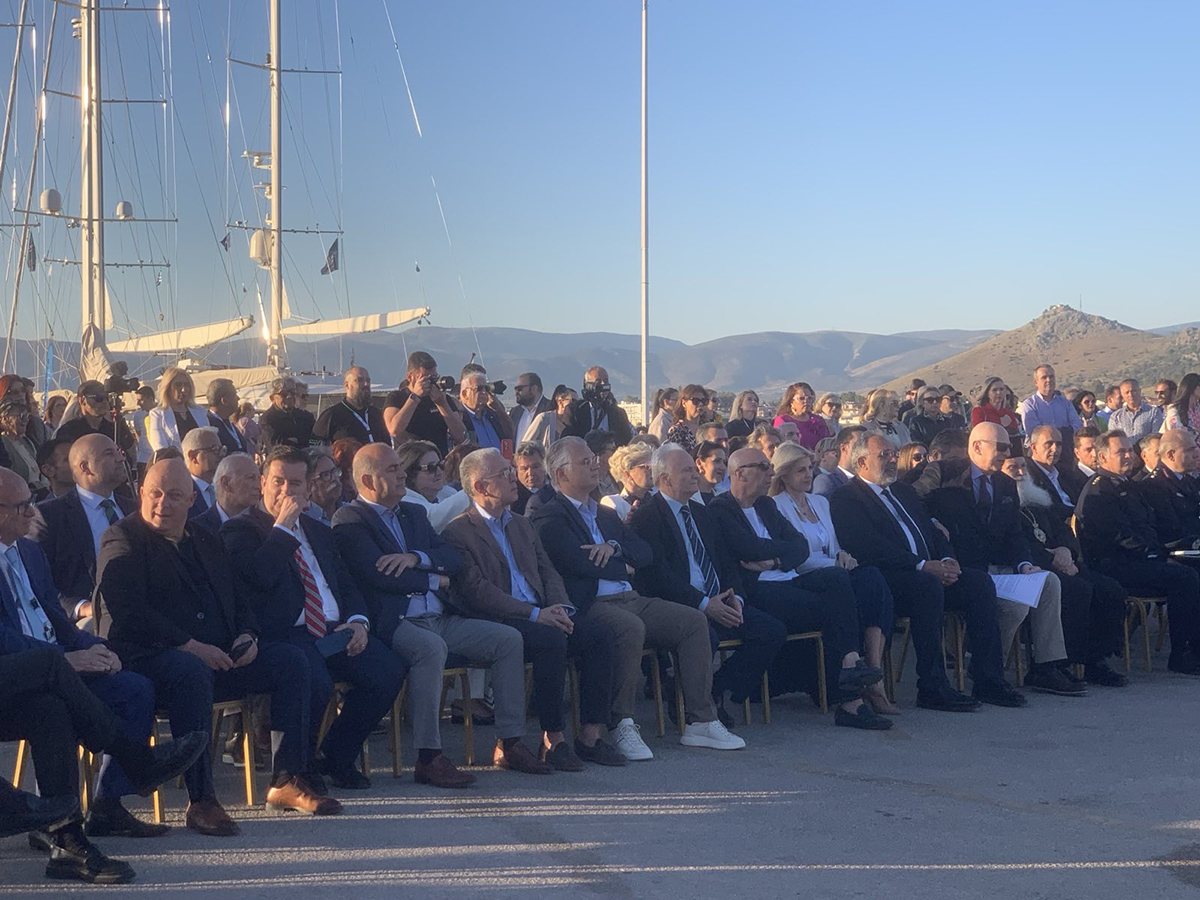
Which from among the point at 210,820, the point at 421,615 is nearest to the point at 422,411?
the point at 421,615

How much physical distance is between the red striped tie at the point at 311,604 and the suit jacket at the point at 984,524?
4.12m

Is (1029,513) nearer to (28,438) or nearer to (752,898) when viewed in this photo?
(752,898)

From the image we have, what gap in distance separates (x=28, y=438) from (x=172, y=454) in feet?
6.40

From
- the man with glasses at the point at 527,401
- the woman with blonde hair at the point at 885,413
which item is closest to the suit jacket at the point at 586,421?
the man with glasses at the point at 527,401

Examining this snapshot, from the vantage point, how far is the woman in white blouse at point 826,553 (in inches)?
287

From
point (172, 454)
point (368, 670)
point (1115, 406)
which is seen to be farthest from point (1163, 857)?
point (1115, 406)

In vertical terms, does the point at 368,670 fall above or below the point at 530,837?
above

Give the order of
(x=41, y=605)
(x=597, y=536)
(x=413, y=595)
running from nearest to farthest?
(x=41, y=605) < (x=413, y=595) < (x=597, y=536)

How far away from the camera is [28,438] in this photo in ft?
28.5

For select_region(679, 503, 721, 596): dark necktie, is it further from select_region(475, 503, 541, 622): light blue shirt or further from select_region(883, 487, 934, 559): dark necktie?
select_region(883, 487, 934, 559): dark necktie

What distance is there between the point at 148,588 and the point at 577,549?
7.06 ft

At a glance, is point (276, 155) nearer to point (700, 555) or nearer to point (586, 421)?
point (586, 421)

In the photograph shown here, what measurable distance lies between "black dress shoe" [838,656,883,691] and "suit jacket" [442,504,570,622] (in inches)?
62.4

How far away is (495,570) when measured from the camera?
627 cm
